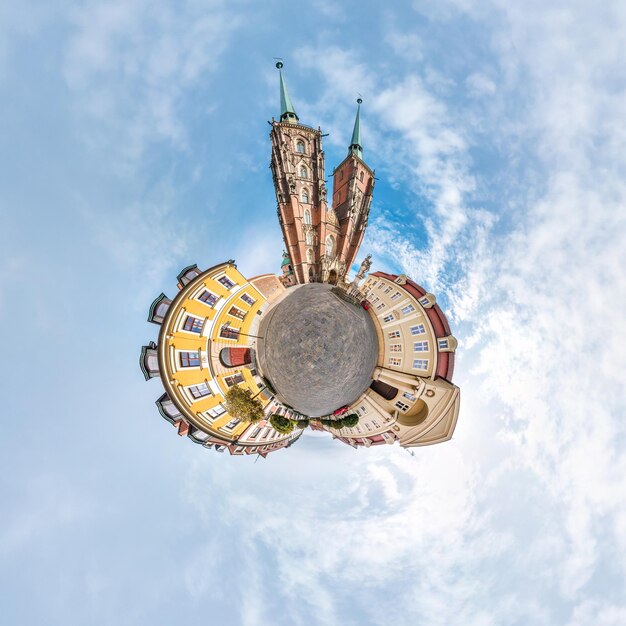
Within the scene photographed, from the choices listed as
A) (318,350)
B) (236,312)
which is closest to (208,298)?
(236,312)

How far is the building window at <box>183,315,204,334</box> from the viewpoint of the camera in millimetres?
19014

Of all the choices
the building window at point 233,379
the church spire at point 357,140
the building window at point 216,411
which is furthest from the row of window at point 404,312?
the church spire at point 357,140

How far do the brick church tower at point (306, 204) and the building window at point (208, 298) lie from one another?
30.9 feet

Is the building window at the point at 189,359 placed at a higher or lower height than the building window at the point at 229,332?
lower

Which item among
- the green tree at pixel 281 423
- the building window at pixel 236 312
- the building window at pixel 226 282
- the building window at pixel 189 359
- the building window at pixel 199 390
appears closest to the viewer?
the green tree at pixel 281 423

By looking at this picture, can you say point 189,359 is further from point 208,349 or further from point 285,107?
point 285,107

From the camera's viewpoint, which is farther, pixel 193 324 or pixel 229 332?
pixel 229 332

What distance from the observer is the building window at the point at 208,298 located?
19453mm

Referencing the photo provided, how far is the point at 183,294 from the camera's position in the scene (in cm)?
1861

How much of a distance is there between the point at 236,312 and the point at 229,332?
5.43 feet

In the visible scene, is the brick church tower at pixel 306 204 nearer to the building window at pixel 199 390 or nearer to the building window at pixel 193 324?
the building window at pixel 193 324

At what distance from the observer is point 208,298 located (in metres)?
19.7

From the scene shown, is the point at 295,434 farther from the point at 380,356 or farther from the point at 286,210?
the point at 286,210

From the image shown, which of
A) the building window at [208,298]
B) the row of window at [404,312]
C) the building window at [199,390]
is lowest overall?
the building window at [199,390]
